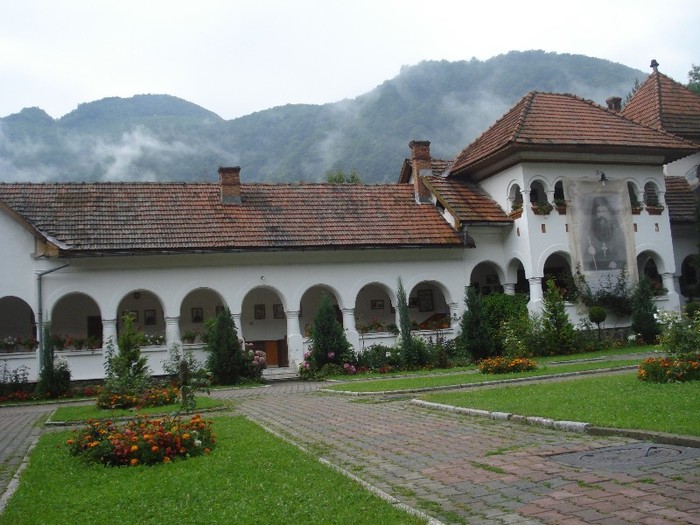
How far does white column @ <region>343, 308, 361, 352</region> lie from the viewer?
24.6 metres

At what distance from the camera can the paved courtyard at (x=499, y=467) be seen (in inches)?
207

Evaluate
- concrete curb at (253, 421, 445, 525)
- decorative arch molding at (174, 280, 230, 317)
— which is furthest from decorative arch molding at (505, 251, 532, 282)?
concrete curb at (253, 421, 445, 525)

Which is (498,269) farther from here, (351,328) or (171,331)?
(171,331)

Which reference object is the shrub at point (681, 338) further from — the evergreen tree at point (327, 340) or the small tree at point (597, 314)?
the evergreen tree at point (327, 340)

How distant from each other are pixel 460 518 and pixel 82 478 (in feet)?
14.3

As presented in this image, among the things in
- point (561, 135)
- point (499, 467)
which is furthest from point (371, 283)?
point (499, 467)

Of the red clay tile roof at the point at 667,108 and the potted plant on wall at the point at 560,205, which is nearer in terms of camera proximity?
the potted plant on wall at the point at 560,205

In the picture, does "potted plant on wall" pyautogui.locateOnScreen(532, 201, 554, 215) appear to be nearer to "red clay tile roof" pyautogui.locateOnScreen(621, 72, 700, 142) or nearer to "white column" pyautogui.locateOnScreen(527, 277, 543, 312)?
"white column" pyautogui.locateOnScreen(527, 277, 543, 312)

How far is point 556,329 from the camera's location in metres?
24.0

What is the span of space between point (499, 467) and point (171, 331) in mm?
17886

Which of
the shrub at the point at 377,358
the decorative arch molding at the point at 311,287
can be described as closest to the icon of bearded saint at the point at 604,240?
the shrub at the point at 377,358

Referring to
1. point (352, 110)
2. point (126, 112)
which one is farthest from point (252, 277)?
point (126, 112)

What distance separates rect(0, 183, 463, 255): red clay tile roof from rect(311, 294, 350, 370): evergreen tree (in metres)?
2.70

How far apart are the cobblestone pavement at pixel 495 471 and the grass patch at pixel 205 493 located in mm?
463
